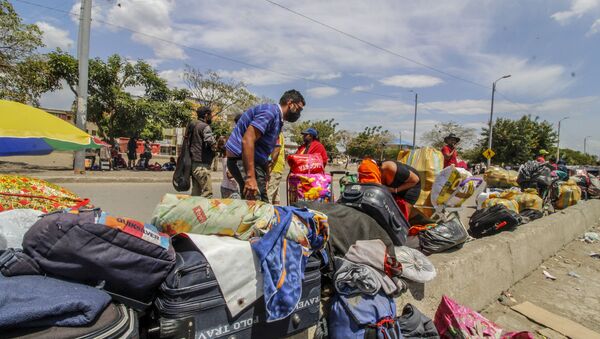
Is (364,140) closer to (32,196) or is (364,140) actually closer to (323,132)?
(323,132)

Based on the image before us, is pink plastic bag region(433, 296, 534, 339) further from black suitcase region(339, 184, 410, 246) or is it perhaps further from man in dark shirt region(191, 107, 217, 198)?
man in dark shirt region(191, 107, 217, 198)

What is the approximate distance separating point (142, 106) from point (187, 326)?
1752cm

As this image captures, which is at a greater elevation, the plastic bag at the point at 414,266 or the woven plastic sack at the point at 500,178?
the woven plastic sack at the point at 500,178

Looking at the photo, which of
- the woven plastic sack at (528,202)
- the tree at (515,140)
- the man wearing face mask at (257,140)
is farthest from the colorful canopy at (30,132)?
the tree at (515,140)

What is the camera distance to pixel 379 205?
2.76 metres

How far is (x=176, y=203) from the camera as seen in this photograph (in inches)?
81.4

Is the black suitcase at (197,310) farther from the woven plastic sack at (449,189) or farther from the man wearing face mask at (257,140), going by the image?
the woven plastic sack at (449,189)

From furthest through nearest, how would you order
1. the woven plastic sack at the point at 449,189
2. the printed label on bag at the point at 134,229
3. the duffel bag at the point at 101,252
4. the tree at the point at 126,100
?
1. the tree at the point at 126,100
2. the woven plastic sack at the point at 449,189
3. the printed label on bag at the point at 134,229
4. the duffel bag at the point at 101,252

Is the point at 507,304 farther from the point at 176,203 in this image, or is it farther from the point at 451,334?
the point at 176,203

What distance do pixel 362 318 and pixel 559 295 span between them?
3354mm

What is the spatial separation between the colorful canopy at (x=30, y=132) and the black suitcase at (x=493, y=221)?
206 inches

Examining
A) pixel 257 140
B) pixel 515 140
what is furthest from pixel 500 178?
pixel 515 140

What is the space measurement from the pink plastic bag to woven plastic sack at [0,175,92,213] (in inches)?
103

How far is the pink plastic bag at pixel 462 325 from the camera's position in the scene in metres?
2.46
